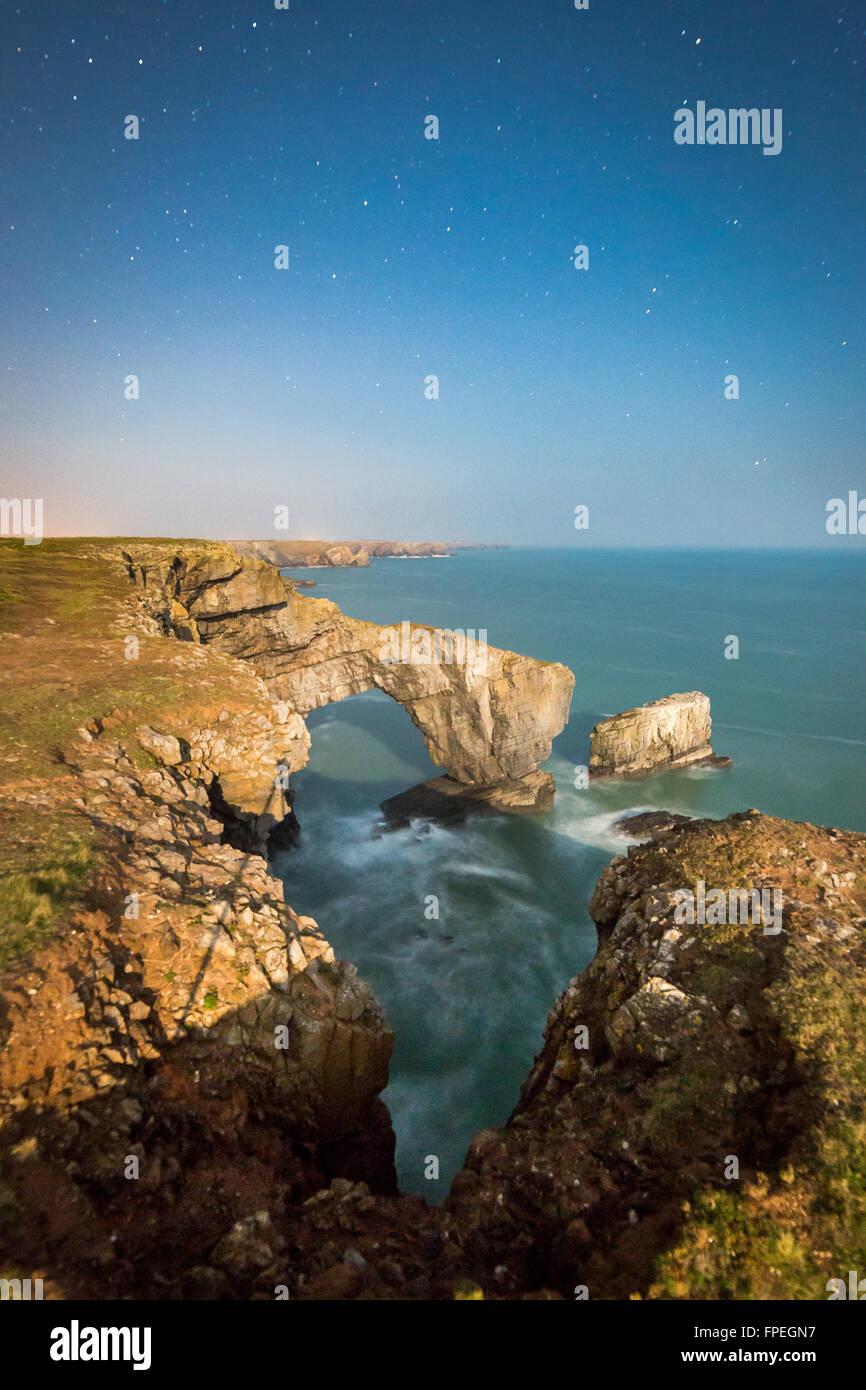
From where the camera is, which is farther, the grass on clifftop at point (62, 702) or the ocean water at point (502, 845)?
the ocean water at point (502, 845)

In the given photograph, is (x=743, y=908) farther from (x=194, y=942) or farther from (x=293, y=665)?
(x=293, y=665)

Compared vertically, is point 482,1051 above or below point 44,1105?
below

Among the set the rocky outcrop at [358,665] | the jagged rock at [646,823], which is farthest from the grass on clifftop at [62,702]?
the jagged rock at [646,823]

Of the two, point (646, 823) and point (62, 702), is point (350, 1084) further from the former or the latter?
point (646, 823)

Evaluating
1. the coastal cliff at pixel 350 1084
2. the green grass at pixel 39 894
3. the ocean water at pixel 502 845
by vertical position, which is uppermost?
the green grass at pixel 39 894

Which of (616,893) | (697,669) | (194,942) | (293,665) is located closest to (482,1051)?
(616,893)

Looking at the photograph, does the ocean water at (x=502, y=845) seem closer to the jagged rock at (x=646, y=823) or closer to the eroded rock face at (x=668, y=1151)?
the jagged rock at (x=646, y=823)
